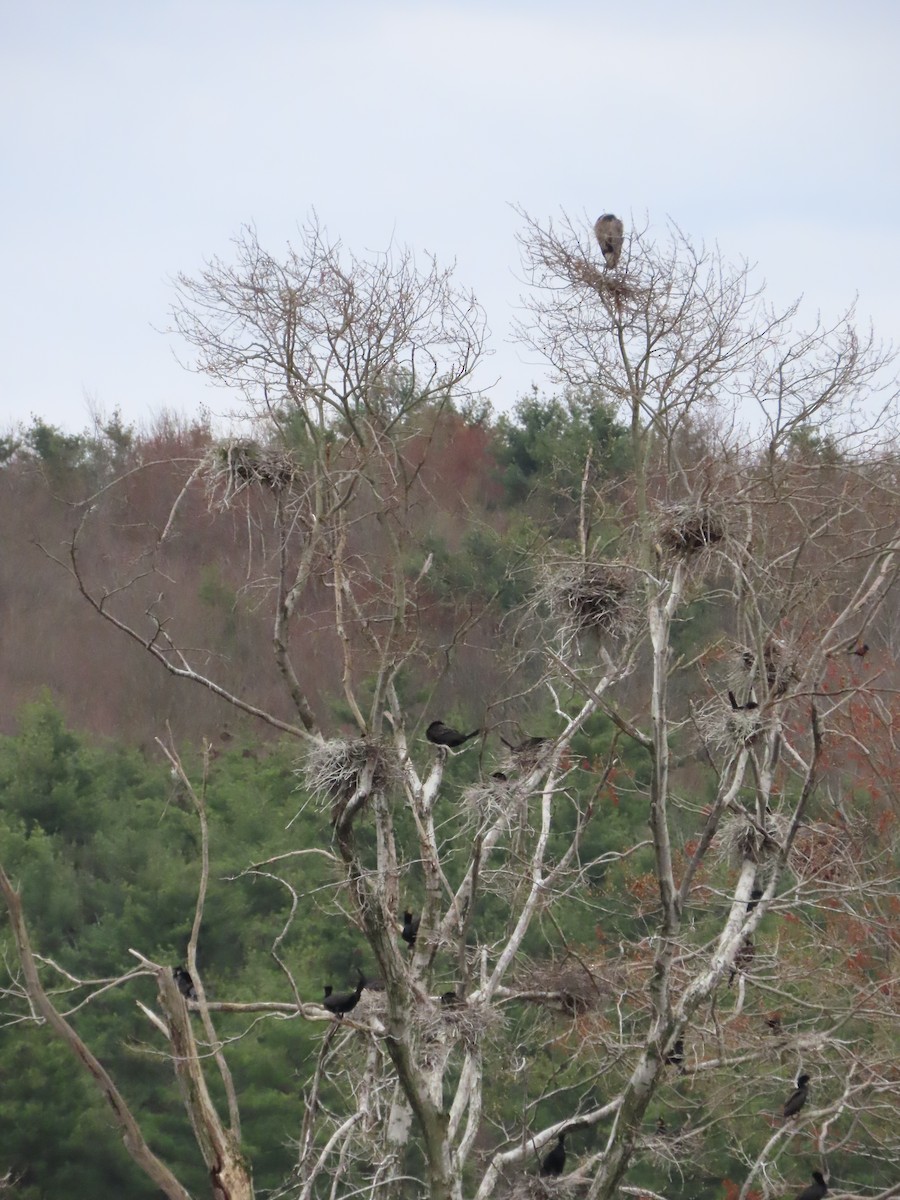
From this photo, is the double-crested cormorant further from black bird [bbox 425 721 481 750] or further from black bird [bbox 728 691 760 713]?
black bird [bbox 425 721 481 750]

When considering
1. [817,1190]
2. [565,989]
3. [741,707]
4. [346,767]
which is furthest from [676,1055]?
[346,767]

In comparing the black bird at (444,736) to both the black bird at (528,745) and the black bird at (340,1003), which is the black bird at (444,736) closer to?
the black bird at (528,745)

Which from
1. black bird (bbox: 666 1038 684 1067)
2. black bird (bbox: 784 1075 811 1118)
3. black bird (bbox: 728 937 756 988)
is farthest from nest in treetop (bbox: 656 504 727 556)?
black bird (bbox: 784 1075 811 1118)

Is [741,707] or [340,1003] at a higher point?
[741,707]

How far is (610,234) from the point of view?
7918 millimetres

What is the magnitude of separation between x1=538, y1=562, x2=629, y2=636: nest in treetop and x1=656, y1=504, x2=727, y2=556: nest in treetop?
64cm

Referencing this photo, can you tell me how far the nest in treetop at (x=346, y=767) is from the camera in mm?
7184

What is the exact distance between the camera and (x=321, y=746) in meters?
7.35

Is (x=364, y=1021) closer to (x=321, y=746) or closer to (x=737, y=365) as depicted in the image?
(x=321, y=746)

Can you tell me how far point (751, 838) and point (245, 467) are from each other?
12.4 ft

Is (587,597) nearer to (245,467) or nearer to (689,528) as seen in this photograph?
(689,528)

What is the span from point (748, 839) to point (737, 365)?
2.87 meters

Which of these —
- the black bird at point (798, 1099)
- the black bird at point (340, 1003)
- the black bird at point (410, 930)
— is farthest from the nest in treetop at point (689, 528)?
the black bird at point (798, 1099)

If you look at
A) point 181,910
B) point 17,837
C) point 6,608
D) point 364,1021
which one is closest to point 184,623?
point 6,608
